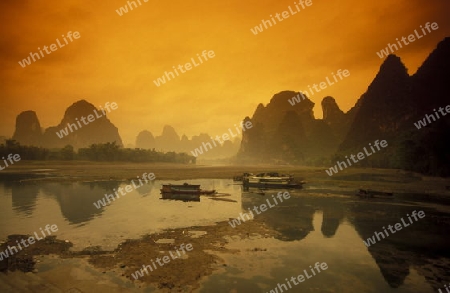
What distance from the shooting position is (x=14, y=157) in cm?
10219

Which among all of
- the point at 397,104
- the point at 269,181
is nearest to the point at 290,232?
the point at 269,181

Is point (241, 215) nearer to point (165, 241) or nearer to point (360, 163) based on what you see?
point (165, 241)

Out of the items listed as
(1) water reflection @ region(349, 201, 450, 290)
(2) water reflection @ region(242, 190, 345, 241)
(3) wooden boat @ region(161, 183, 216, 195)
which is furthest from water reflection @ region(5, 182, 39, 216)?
(1) water reflection @ region(349, 201, 450, 290)

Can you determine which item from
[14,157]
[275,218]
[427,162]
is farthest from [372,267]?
[14,157]

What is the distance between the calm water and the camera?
13961 mm

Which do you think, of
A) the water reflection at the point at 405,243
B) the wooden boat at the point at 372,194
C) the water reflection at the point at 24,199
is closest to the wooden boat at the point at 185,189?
the water reflection at the point at 24,199

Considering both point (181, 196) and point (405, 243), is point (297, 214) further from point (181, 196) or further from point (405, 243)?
point (181, 196)

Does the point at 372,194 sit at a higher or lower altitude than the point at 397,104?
lower

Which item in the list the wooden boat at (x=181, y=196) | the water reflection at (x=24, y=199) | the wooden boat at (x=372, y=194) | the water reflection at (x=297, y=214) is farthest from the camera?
the wooden boat at (x=181, y=196)

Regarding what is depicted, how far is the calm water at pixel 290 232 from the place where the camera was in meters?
14.0

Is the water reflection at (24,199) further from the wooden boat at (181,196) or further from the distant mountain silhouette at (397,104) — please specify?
the distant mountain silhouette at (397,104)

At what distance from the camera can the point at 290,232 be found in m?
22.8

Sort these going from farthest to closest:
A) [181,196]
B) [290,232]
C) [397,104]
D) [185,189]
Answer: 1. [397,104]
2. [185,189]
3. [181,196]
4. [290,232]

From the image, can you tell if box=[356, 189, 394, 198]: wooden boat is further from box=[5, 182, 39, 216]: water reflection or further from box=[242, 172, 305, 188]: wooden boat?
box=[5, 182, 39, 216]: water reflection
